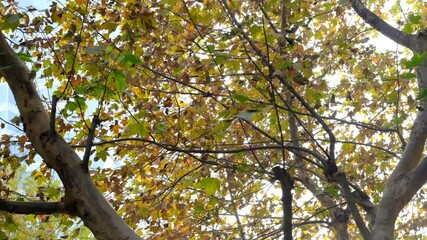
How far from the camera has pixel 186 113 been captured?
156 inches

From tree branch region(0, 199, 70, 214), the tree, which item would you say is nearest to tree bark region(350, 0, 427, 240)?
the tree

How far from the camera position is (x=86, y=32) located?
12.1ft

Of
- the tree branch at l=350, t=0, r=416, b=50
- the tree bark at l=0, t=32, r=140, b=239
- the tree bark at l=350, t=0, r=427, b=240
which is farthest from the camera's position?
the tree branch at l=350, t=0, r=416, b=50

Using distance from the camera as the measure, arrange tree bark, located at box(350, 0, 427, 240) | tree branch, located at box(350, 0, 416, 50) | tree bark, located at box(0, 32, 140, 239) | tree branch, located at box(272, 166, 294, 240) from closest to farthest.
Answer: tree bark, located at box(0, 32, 140, 239) → tree branch, located at box(272, 166, 294, 240) → tree bark, located at box(350, 0, 427, 240) → tree branch, located at box(350, 0, 416, 50)

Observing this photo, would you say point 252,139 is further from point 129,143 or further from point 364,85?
point 364,85

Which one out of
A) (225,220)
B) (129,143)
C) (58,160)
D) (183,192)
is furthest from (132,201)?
(225,220)

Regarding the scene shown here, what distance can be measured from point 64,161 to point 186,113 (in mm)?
2034

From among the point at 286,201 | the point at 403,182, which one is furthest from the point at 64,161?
the point at 403,182

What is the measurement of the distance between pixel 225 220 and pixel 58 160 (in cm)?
495

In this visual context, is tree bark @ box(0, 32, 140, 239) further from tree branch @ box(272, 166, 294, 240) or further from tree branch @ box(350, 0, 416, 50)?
tree branch @ box(350, 0, 416, 50)

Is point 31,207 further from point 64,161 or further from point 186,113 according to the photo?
point 186,113

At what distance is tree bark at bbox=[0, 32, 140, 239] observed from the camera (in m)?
1.88

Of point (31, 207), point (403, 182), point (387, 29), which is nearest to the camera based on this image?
point (31, 207)

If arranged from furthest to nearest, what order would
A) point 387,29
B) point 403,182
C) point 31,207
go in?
point 387,29
point 403,182
point 31,207
